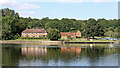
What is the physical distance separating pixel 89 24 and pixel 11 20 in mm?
60849

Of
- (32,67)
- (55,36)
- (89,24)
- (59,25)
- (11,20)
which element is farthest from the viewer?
(59,25)

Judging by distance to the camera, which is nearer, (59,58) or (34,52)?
(59,58)

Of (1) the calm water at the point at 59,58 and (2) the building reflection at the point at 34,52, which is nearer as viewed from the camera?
(1) the calm water at the point at 59,58

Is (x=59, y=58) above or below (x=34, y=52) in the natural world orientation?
below

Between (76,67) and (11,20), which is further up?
(11,20)

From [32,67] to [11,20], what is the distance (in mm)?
106477

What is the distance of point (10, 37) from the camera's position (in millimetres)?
134875

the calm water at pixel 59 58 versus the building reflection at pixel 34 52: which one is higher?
the building reflection at pixel 34 52

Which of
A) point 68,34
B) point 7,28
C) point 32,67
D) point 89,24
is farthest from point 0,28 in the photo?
point 32,67

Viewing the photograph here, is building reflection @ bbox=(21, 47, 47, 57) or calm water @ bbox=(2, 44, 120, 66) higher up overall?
building reflection @ bbox=(21, 47, 47, 57)

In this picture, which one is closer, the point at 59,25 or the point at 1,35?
the point at 1,35

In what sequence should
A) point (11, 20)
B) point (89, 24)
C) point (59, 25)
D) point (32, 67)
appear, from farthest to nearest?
1. point (59, 25)
2. point (89, 24)
3. point (11, 20)
4. point (32, 67)

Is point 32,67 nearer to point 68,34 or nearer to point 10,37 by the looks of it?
point 10,37

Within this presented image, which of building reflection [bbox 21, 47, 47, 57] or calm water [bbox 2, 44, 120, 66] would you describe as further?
building reflection [bbox 21, 47, 47, 57]
